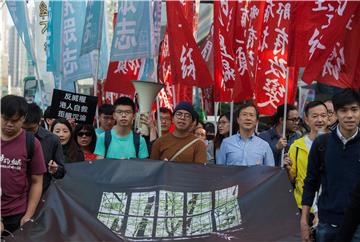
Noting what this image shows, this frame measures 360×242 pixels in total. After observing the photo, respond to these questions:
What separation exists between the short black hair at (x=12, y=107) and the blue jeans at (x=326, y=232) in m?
2.24

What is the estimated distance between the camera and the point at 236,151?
5250 millimetres

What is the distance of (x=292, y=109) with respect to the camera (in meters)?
6.71

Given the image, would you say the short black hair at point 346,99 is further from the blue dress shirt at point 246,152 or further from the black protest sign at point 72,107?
the black protest sign at point 72,107

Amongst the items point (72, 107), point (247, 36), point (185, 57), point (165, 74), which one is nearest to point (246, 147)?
point (185, 57)

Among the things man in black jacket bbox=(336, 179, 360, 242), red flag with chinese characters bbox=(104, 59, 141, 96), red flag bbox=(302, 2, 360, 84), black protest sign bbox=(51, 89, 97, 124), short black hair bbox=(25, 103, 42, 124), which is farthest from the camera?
red flag with chinese characters bbox=(104, 59, 141, 96)

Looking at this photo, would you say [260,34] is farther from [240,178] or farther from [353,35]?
[240,178]

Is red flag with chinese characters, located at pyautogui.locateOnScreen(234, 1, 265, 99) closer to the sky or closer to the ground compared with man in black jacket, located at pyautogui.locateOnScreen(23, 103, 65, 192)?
closer to the sky

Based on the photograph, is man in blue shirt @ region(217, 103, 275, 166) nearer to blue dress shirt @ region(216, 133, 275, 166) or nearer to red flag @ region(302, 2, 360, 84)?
blue dress shirt @ region(216, 133, 275, 166)

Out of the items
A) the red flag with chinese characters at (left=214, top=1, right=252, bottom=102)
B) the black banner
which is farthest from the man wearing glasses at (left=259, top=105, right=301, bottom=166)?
the black banner

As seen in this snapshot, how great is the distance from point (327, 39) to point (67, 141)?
3009 millimetres

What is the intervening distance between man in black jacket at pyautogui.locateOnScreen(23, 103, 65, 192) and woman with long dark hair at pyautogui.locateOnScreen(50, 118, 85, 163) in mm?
1022

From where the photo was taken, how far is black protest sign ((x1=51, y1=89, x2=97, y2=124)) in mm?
6871

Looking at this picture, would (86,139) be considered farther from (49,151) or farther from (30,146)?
(30,146)

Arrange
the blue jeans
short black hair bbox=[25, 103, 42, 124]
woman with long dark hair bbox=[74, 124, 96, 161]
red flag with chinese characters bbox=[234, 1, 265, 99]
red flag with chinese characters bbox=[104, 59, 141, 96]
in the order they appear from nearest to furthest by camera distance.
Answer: the blue jeans < short black hair bbox=[25, 103, 42, 124] < woman with long dark hair bbox=[74, 124, 96, 161] < red flag with chinese characters bbox=[234, 1, 265, 99] < red flag with chinese characters bbox=[104, 59, 141, 96]
